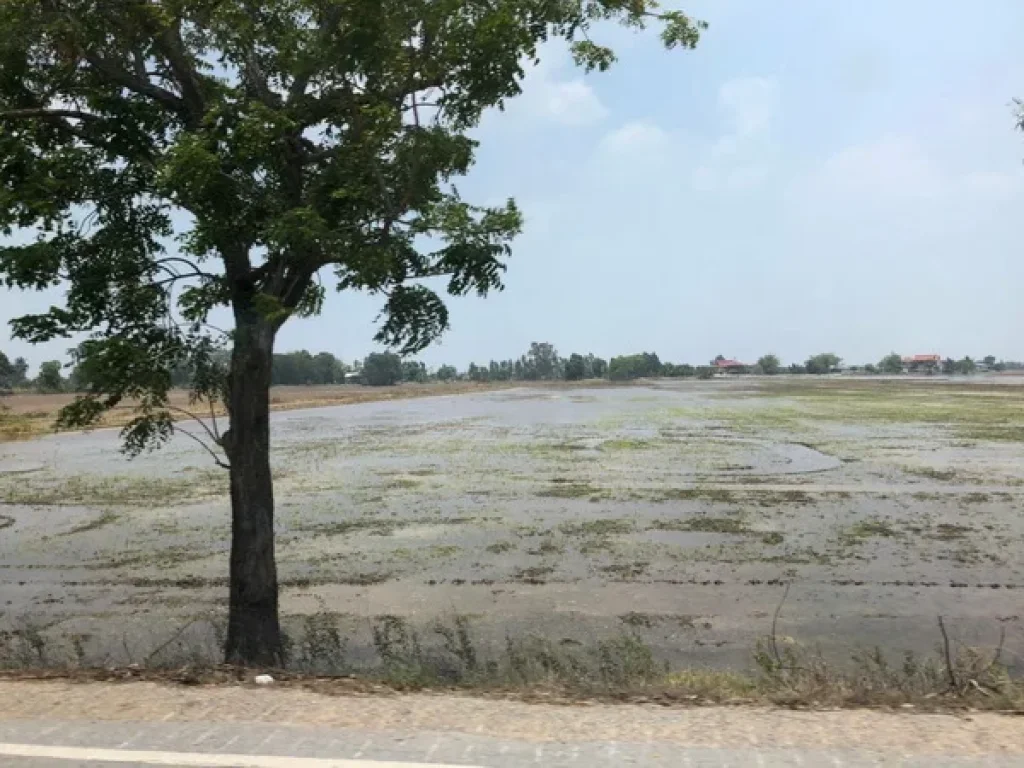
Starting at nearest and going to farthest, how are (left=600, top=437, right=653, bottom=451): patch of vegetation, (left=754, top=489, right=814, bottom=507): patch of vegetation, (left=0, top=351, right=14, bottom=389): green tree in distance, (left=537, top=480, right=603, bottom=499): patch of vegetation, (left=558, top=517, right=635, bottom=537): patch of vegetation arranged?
(left=558, top=517, right=635, bottom=537): patch of vegetation, (left=754, top=489, right=814, bottom=507): patch of vegetation, (left=537, top=480, right=603, bottom=499): patch of vegetation, (left=600, top=437, right=653, bottom=451): patch of vegetation, (left=0, top=351, right=14, bottom=389): green tree in distance

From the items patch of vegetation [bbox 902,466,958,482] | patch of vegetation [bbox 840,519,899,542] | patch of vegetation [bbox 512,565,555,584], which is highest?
patch of vegetation [bbox 512,565,555,584]

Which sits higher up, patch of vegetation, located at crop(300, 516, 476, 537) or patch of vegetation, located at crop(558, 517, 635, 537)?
patch of vegetation, located at crop(300, 516, 476, 537)

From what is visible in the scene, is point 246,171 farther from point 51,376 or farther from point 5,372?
point 5,372

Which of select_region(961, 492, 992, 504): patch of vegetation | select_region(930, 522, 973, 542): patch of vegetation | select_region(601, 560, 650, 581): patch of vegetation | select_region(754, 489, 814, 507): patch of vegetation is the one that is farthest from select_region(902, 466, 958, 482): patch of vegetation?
select_region(601, 560, 650, 581): patch of vegetation

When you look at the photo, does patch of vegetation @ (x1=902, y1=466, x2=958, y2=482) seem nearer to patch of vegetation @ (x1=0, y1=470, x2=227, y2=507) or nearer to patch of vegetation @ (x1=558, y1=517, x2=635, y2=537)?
patch of vegetation @ (x1=558, y1=517, x2=635, y2=537)

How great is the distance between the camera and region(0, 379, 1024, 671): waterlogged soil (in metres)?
10.8

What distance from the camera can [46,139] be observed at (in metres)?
7.93

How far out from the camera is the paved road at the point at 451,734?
4660mm

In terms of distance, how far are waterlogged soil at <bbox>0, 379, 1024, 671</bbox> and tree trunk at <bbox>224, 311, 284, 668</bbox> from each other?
1516 mm

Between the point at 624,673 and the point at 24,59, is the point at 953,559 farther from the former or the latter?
the point at 24,59

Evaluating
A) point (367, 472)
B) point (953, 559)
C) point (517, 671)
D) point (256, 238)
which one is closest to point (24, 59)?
point (256, 238)

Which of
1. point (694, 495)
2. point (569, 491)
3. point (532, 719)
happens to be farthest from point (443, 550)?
point (532, 719)

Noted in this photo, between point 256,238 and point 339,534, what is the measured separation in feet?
34.3

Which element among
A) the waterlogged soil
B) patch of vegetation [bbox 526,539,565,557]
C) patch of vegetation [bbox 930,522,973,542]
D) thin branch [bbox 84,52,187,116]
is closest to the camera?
thin branch [bbox 84,52,187,116]
